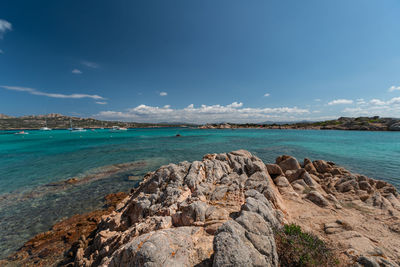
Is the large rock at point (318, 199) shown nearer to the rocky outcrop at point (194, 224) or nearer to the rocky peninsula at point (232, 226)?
the rocky peninsula at point (232, 226)

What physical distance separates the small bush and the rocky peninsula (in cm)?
3

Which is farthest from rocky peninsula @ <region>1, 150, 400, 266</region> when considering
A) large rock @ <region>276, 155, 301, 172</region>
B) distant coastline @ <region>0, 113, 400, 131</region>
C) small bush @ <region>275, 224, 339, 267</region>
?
distant coastline @ <region>0, 113, 400, 131</region>

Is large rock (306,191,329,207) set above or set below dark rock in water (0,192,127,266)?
above

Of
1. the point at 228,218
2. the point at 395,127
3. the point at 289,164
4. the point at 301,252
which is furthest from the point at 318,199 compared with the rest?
the point at 395,127

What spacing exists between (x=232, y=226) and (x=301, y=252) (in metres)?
2.52

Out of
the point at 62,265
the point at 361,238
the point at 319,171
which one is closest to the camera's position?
the point at 361,238

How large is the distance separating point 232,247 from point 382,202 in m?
13.8

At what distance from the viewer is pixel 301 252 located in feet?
→ 14.7

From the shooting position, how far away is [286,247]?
4.65 metres

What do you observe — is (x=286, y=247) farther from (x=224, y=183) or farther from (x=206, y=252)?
(x=224, y=183)

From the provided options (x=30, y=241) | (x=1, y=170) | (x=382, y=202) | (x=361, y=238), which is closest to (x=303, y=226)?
(x=361, y=238)

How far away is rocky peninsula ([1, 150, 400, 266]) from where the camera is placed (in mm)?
4031

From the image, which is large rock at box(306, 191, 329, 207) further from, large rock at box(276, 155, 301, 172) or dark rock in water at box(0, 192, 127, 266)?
dark rock in water at box(0, 192, 127, 266)

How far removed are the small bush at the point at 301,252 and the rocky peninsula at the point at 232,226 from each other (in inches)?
1.1
